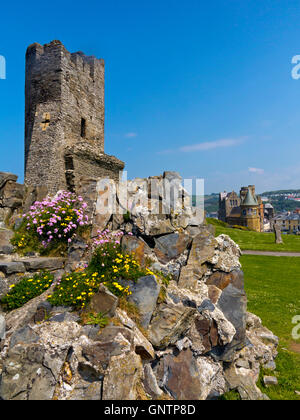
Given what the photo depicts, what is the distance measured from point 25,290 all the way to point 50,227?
261 centimetres

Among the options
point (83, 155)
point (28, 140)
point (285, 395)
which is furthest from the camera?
point (28, 140)

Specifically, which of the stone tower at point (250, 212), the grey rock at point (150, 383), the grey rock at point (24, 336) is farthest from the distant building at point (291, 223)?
the grey rock at point (24, 336)

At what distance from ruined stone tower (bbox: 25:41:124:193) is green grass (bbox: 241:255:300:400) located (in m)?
11.6

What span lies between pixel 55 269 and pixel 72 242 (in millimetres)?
1095

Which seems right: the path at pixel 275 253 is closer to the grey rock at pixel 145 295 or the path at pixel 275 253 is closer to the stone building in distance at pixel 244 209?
the grey rock at pixel 145 295

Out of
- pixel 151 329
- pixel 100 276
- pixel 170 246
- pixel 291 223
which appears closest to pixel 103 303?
pixel 100 276

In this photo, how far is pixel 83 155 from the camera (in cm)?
1424

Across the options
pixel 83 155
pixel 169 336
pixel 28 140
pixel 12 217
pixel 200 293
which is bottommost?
pixel 169 336

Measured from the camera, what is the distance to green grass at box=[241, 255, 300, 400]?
8172 mm
